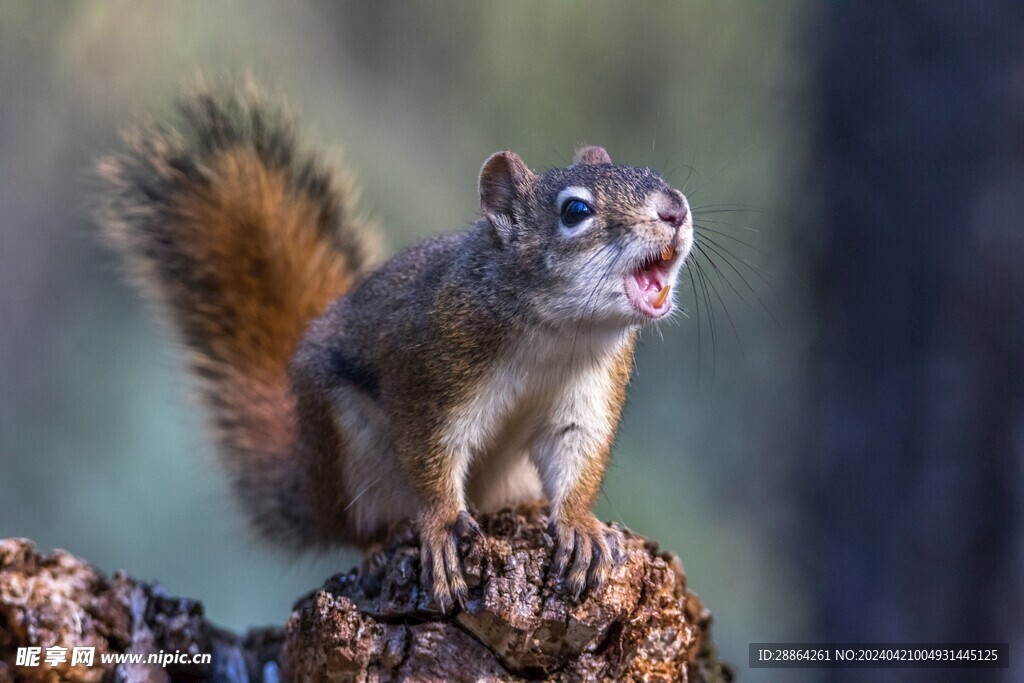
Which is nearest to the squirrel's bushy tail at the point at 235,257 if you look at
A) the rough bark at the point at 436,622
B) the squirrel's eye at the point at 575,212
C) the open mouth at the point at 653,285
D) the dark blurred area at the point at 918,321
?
the rough bark at the point at 436,622

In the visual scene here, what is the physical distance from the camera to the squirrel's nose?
61.6 inches

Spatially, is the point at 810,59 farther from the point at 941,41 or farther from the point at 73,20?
the point at 73,20

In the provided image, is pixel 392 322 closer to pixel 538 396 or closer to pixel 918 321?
pixel 538 396

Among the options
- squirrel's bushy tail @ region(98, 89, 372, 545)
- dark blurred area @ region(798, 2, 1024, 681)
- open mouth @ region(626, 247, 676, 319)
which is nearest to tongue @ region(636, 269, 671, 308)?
open mouth @ region(626, 247, 676, 319)

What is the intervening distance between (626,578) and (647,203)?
612 mm

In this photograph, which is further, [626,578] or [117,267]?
[117,267]

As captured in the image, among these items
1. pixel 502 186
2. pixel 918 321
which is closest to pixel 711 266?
pixel 918 321

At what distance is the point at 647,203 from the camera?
159 cm

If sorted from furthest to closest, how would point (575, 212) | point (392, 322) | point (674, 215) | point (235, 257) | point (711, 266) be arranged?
point (711, 266) → point (235, 257) → point (392, 322) → point (575, 212) → point (674, 215)

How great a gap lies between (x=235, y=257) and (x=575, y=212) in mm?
1020

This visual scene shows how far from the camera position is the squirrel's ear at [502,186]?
5.92ft

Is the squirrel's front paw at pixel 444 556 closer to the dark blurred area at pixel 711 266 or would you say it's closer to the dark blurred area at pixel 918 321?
the dark blurred area at pixel 711 266

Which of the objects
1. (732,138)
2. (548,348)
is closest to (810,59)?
(732,138)

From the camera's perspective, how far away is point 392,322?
76.9 inches
